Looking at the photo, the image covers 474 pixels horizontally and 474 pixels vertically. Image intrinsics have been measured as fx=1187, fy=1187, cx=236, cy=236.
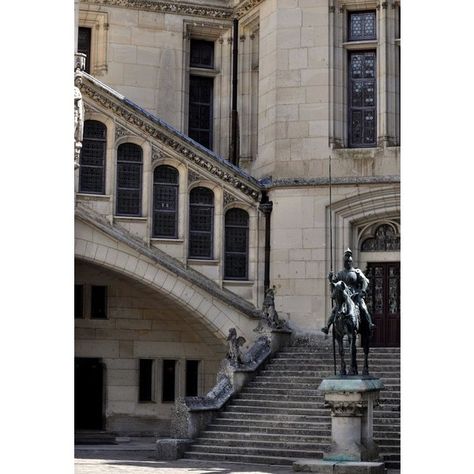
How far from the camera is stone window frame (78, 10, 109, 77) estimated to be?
27.7 metres

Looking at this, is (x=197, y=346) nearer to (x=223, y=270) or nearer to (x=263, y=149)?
(x=223, y=270)

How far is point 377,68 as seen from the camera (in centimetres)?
2570

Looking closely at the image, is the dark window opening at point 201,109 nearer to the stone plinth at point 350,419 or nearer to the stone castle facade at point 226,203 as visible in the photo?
the stone castle facade at point 226,203

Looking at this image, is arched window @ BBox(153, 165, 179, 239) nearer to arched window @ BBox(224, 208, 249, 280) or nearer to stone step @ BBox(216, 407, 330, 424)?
arched window @ BBox(224, 208, 249, 280)

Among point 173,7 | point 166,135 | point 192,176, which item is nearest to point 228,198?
point 192,176

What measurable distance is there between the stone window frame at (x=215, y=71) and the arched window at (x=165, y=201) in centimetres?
315

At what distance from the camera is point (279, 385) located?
2258 centimetres

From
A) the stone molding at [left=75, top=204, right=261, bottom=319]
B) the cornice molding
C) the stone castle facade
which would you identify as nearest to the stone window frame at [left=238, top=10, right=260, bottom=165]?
the stone castle facade

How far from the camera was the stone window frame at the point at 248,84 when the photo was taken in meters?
27.8

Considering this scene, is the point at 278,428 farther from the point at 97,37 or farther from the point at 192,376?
the point at 97,37

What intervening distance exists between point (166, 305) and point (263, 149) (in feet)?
13.5

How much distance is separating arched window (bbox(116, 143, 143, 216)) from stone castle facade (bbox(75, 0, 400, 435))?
0.10ft

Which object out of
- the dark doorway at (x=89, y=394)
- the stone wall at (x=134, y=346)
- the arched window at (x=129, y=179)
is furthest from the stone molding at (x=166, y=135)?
the dark doorway at (x=89, y=394)
